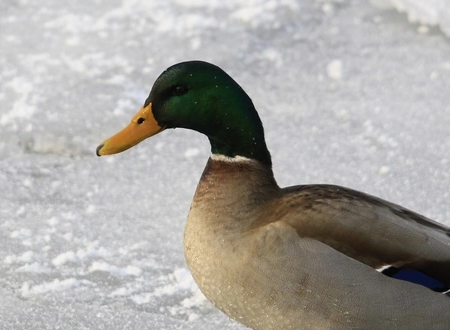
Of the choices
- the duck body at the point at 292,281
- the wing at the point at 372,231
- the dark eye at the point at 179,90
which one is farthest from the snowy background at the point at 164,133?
the dark eye at the point at 179,90

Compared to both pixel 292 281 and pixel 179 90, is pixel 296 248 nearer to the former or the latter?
pixel 292 281

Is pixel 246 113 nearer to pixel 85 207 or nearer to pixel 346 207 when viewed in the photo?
pixel 346 207

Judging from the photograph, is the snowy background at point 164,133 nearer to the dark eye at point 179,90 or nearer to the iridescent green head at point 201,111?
the iridescent green head at point 201,111

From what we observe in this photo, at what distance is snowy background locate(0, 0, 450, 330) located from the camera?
140 inches

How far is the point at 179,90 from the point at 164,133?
1611 millimetres

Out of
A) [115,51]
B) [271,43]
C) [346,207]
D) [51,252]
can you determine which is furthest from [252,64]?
[346,207]

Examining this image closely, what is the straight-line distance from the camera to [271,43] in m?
5.44

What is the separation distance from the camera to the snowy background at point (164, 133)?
3547 millimetres

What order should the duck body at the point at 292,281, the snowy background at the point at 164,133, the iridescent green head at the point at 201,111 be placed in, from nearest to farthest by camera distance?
1. the duck body at the point at 292,281
2. the iridescent green head at the point at 201,111
3. the snowy background at the point at 164,133

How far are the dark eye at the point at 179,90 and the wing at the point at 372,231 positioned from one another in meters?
0.49

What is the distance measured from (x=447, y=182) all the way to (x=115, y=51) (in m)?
2.07

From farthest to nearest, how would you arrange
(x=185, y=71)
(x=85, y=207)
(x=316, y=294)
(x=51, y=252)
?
(x=85, y=207) → (x=51, y=252) → (x=185, y=71) → (x=316, y=294)

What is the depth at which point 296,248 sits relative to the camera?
9.31 ft

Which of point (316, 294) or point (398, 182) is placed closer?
point (316, 294)
